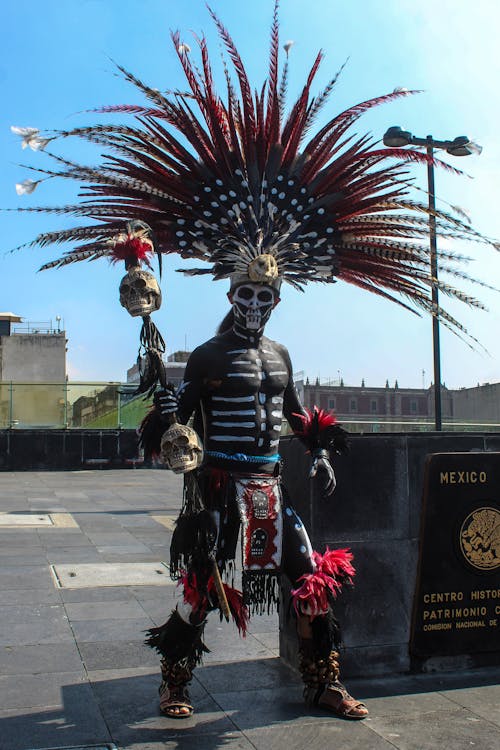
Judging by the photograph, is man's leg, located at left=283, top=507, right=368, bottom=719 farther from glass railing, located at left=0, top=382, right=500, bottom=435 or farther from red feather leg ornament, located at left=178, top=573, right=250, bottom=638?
glass railing, located at left=0, top=382, right=500, bottom=435

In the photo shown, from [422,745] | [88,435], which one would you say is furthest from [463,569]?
[88,435]

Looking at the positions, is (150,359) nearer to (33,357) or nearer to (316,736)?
(316,736)

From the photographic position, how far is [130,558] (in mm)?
8766

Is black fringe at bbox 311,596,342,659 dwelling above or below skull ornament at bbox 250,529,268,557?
below

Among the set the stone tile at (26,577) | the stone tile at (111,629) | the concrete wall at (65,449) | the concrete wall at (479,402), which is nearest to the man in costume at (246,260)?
the stone tile at (111,629)

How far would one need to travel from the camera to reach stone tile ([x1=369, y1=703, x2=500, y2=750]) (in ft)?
12.9

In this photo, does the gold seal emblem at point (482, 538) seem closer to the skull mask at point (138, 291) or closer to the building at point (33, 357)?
the skull mask at point (138, 291)

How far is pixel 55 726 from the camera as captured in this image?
405 cm

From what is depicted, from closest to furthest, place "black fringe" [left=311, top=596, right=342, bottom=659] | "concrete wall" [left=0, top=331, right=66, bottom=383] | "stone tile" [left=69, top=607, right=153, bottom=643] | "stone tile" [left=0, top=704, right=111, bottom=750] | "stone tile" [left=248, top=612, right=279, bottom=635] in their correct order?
"stone tile" [left=0, top=704, right=111, bottom=750], "black fringe" [left=311, top=596, right=342, bottom=659], "stone tile" [left=69, top=607, right=153, bottom=643], "stone tile" [left=248, top=612, right=279, bottom=635], "concrete wall" [left=0, top=331, right=66, bottom=383]

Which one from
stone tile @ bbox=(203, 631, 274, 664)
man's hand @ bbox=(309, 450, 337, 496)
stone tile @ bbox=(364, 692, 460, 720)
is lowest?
stone tile @ bbox=(364, 692, 460, 720)

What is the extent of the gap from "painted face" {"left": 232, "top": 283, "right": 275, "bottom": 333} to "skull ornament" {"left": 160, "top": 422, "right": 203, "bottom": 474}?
0.83 metres

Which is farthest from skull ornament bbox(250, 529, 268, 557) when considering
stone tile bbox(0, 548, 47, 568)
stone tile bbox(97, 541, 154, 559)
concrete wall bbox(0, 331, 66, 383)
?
concrete wall bbox(0, 331, 66, 383)

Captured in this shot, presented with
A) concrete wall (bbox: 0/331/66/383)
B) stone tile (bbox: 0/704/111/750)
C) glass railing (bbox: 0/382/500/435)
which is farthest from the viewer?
concrete wall (bbox: 0/331/66/383)

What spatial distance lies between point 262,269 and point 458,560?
2.19 metres
